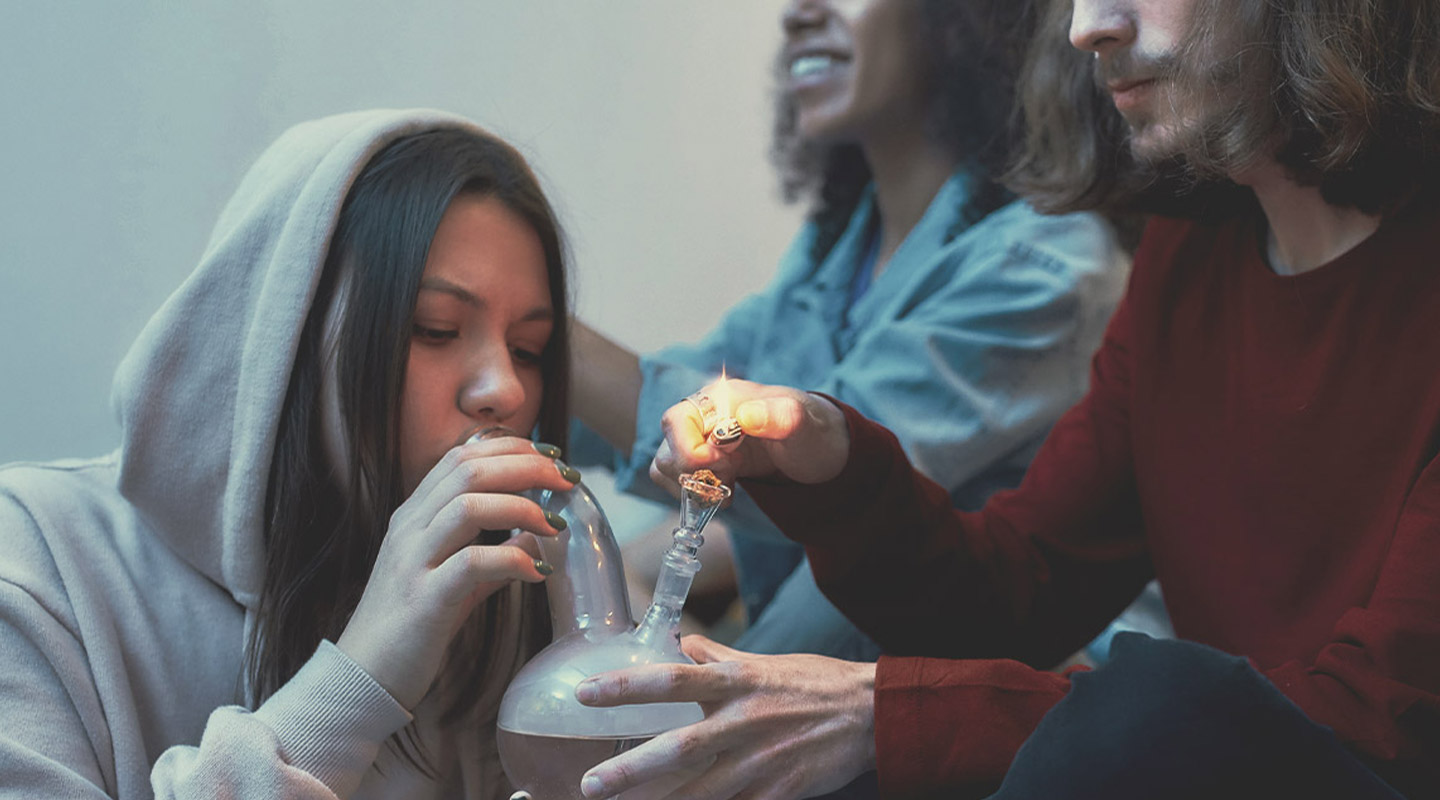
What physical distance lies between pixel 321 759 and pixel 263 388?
30 cm

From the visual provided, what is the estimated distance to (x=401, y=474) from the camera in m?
0.97

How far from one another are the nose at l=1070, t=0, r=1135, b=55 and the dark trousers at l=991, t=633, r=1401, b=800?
48 cm

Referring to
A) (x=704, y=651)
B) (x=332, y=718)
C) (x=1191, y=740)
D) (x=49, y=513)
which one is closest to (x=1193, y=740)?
(x=1191, y=740)

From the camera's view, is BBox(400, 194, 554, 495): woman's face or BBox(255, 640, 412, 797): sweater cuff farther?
BBox(400, 194, 554, 495): woman's face

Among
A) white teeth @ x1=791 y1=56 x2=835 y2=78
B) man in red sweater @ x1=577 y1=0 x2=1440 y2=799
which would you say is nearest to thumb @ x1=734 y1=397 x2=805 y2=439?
man in red sweater @ x1=577 y1=0 x2=1440 y2=799

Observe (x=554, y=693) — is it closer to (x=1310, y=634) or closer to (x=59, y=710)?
(x=59, y=710)

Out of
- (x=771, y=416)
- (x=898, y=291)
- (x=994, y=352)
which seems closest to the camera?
(x=771, y=416)

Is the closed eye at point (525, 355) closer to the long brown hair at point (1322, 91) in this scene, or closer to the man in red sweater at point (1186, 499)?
the man in red sweater at point (1186, 499)

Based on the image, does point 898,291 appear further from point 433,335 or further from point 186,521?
point 186,521

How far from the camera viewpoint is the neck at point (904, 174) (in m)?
1.82

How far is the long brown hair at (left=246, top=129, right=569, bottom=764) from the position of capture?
37.1 inches

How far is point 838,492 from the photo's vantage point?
99 centimetres

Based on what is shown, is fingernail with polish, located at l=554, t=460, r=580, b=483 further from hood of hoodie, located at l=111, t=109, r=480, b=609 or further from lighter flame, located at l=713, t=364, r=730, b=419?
hood of hoodie, located at l=111, t=109, r=480, b=609

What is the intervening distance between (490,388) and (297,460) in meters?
0.17
